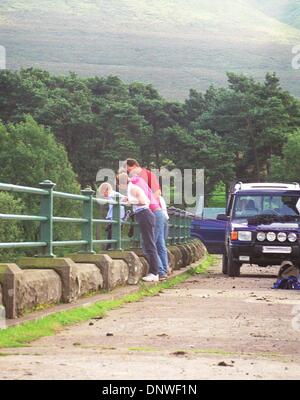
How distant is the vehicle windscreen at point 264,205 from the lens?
25.7 m

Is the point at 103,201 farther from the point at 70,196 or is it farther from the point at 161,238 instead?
the point at 70,196

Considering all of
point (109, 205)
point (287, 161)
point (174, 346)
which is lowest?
point (174, 346)

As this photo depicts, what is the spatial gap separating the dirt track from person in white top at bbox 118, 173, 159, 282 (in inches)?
119

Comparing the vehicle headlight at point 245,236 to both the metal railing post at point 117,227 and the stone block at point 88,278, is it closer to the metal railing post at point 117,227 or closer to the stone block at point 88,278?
the metal railing post at point 117,227

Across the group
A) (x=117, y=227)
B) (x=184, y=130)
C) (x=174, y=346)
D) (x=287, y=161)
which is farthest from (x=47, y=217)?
(x=184, y=130)

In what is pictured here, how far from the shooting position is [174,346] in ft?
29.6

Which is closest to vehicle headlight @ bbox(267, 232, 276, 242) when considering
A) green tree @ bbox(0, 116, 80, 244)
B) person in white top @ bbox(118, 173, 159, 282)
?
person in white top @ bbox(118, 173, 159, 282)

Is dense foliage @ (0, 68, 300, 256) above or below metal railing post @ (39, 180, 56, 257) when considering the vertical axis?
above

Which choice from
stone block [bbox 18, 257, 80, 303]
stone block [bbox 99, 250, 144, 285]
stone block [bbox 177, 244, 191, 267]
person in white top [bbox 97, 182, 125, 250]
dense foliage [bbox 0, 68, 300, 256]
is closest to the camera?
stone block [bbox 18, 257, 80, 303]

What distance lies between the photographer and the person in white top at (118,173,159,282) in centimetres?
1773

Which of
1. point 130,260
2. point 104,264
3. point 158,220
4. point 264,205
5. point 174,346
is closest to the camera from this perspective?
point 174,346

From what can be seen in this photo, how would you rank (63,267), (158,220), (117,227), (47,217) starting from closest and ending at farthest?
(63,267), (47,217), (117,227), (158,220)

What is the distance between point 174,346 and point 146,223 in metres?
8.79

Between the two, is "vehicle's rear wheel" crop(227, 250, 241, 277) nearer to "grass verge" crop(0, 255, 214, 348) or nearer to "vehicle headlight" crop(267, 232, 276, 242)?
"vehicle headlight" crop(267, 232, 276, 242)
